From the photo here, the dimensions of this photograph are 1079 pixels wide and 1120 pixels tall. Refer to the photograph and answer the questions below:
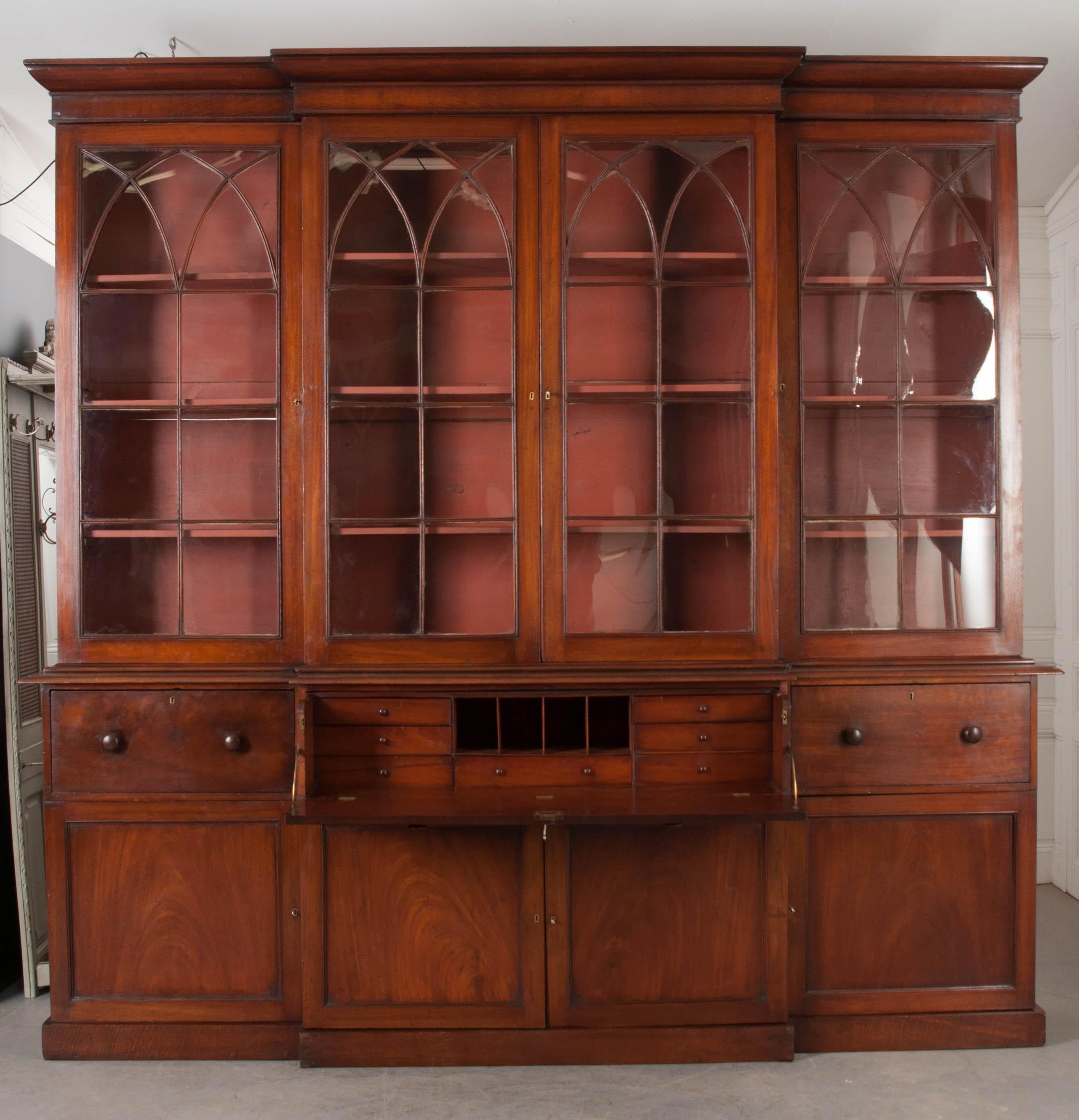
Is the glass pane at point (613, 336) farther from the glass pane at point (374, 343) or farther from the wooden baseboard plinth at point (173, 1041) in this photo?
the wooden baseboard plinth at point (173, 1041)

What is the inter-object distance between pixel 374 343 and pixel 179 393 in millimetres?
579

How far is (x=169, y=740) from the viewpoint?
8.08 ft

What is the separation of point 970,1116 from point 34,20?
3.96 metres

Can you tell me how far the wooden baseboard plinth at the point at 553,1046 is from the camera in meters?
2.38

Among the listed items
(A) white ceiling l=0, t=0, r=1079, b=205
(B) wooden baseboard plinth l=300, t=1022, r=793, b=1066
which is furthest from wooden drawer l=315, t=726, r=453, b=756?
(A) white ceiling l=0, t=0, r=1079, b=205

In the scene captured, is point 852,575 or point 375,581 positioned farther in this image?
point 852,575

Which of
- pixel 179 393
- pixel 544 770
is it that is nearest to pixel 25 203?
pixel 179 393

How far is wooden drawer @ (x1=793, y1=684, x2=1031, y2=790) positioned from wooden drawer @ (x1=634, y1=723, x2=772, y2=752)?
0.12m

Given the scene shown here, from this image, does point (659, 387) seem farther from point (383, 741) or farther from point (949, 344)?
point (383, 741)

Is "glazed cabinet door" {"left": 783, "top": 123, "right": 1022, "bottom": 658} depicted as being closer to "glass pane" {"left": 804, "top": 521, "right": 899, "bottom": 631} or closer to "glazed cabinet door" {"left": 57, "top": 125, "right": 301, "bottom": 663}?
"glass pane" {"left": 804, "top": 521, "right": 899, "bottom": 631}

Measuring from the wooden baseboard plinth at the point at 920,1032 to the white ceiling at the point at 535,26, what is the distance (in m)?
2.86

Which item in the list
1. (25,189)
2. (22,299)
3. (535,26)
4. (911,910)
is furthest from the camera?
(22,299)

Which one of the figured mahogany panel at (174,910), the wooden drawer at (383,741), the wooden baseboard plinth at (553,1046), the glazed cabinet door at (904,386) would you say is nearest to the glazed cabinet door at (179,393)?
the wooden drawer at (383,741)

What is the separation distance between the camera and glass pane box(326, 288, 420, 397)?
244 centimetres
